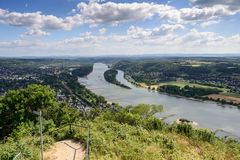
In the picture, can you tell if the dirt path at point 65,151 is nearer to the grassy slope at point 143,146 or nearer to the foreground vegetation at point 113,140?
the foreground vegetation at point 113,140

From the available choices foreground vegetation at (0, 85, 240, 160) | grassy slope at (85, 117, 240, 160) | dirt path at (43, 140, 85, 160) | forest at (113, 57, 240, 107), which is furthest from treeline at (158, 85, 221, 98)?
dirt path at (43, 140, 85, 160)

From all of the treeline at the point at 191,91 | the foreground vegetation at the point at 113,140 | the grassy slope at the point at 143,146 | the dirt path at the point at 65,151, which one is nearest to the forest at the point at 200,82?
the treeline at the point at 191,91

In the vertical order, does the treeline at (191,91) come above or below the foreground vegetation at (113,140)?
below

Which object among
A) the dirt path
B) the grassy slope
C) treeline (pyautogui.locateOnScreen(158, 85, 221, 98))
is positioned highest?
the dirt path

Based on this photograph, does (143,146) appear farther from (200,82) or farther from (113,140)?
(200,82)

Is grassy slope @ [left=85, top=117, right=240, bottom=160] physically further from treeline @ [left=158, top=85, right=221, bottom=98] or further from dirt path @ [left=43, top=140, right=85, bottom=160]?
treeline @ [left=158, top=85, right=221, bottom=98]

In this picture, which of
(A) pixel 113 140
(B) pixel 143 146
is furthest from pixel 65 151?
(B) pixel 143 146

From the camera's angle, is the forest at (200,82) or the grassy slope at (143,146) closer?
the grassy slope at (143,146)

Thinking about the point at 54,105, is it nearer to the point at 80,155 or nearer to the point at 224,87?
the point at 80,155

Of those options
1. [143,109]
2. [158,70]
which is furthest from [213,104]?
[158,70]
